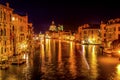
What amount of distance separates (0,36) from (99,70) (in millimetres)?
23252

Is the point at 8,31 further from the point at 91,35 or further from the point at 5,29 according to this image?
the point at 91,35

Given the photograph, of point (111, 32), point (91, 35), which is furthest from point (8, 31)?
point (91, 35)

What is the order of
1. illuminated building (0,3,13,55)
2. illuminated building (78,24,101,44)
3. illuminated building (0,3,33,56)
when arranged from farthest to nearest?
1. illuminated building (78,24,101,44)
2. illuminated building (0,3,33,56)
3. illuminated building (0,3,13,55)

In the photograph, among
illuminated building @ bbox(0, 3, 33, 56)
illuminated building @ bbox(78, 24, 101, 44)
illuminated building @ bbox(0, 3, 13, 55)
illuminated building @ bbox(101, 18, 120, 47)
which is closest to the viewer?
illuminated building @ bbox(0, 3, 13, 55)

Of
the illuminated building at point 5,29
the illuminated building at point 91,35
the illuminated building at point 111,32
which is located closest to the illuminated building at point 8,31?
the illuminated building at point 5,29

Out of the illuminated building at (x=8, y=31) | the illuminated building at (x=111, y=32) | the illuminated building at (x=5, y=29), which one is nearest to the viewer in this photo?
the illuminated building at (x=5, y=29)

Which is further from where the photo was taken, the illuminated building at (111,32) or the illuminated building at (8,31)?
the illuminated building at (111,32)

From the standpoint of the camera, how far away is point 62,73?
1775 inches

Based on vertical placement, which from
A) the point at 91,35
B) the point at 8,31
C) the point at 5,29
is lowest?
the point at 8,31

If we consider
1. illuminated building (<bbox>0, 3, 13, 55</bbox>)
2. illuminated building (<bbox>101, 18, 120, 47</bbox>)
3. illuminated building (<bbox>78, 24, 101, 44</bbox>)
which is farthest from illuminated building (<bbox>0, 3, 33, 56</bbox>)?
illuminated building (<bbox>78, 24, 101, 44</bbox>)

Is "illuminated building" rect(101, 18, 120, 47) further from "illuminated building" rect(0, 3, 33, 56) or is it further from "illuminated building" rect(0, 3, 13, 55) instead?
"illuminated building" rect(0, 3, 13, 55)

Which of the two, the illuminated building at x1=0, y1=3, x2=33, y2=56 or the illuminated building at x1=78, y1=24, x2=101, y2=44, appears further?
the illuminated building at x1=78, y1=24, x2=101, y2=44

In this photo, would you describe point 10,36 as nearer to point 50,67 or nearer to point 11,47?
point 11,47

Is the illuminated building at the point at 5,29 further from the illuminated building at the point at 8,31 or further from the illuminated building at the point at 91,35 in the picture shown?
the illuminated building at the point at 91,35
